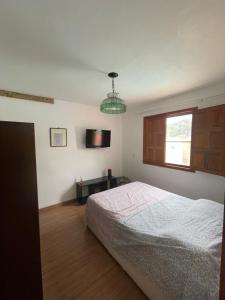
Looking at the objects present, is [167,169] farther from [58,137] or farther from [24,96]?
[24,96]

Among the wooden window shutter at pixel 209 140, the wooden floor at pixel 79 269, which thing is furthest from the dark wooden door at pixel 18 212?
the wooden window shutter at pixel 209 140

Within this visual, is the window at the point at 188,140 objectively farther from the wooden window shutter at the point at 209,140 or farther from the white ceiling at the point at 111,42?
the white ceiling at the point at 111,42

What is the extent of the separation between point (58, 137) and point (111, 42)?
244 centimetres

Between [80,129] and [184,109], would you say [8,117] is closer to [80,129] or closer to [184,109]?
[80,129]

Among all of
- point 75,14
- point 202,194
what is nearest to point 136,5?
point 75,14

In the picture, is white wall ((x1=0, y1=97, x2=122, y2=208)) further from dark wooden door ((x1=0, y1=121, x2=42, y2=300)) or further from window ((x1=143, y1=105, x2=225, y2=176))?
dark wooden door ((x1=0, y1=121, x2=42, y2=300))

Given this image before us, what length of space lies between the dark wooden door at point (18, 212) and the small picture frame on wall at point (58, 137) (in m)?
2.47

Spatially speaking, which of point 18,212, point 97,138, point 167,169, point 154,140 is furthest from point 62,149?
point 18,212

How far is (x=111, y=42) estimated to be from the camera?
1.41 meters

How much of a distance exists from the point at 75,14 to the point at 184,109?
2585mm

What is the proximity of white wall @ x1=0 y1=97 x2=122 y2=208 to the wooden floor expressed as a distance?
0.98 m

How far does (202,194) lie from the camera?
2.78 m

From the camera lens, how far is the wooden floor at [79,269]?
1.50 m

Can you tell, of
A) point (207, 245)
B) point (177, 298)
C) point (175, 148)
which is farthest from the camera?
point (175, 148)
